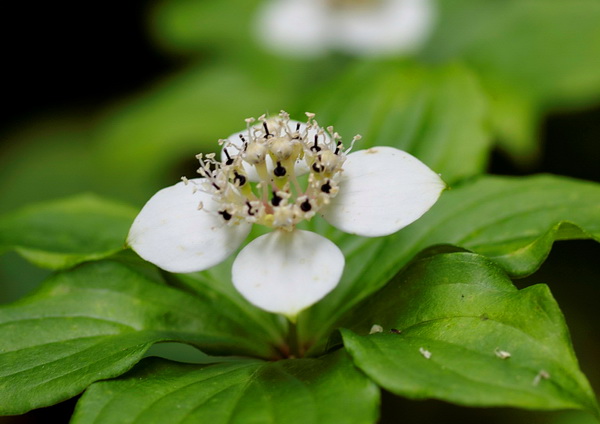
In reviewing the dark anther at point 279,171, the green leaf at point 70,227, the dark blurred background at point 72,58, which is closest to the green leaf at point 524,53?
the green leaf at point 70,227

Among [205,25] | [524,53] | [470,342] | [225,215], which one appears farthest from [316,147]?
[205,25]

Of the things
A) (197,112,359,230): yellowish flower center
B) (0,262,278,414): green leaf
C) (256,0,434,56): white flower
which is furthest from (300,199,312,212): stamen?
(256,0,434,56): white flower

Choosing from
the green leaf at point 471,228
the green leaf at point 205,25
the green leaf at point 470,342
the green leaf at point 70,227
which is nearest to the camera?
the green leaf at point 470,342

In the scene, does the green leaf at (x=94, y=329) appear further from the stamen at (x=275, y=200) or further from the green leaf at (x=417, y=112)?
the green leaf at (x=417, y=112)

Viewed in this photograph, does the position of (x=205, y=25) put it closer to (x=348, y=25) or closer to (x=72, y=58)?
(x=72, y=58)

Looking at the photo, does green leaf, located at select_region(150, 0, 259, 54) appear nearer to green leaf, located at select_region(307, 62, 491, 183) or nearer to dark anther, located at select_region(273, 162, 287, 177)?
green leaf, located at select_region(307, 62, 491, 183)

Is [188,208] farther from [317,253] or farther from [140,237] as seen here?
[317,253]
